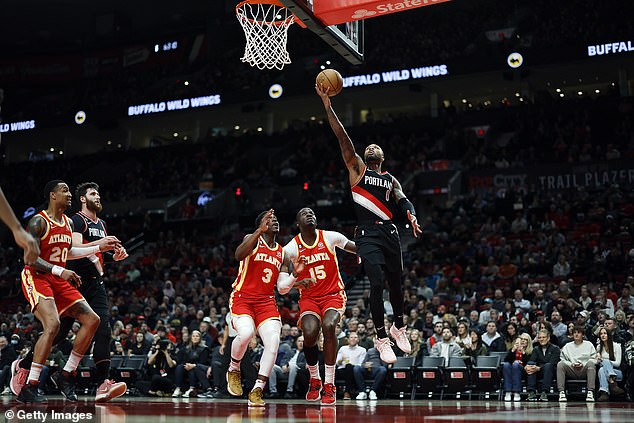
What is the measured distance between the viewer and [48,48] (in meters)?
40.1

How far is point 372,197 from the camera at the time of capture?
8422mm

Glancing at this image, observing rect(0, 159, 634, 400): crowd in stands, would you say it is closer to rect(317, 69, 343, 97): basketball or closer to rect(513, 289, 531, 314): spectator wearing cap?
rect(513, 289, 531, 314): spectator wearing cap

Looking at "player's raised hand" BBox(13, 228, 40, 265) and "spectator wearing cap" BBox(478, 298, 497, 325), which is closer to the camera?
"player's raised hand" BBox(13, 228, 40, 265)

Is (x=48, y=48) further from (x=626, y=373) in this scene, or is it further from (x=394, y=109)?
(x=626, y=373)

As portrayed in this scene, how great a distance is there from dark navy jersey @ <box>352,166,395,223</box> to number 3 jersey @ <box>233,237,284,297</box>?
132 centimetres

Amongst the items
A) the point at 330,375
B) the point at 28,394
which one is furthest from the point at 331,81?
the point at 28,394

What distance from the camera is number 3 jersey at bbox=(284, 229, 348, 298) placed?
9.29 metres

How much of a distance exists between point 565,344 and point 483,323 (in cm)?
235

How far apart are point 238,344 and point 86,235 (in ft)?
7.99

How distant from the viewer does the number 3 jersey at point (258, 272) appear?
356 inches

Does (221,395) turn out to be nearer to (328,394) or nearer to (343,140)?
(328,394)

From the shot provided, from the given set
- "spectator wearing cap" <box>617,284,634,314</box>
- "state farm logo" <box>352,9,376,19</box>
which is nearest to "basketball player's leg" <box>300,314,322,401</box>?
"state farm logo" <box>352,9,376,19</box>

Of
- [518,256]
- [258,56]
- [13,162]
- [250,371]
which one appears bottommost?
[250,371]

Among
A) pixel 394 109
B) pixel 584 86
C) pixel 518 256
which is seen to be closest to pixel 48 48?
pixel 394 109
